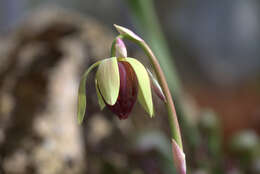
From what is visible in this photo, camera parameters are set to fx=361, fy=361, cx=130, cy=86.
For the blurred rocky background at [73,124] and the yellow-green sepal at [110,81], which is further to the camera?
the blurred rocky background at [73,124]

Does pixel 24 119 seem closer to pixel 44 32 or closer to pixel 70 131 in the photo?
pixel 70 131

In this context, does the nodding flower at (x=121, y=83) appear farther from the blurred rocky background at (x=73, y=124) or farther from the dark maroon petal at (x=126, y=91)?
the blurred rocky background at (x=73, y=124)

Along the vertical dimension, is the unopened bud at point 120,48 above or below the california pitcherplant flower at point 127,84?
above

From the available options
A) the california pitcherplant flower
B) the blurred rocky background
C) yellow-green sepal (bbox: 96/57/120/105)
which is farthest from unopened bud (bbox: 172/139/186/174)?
the blurred rocky background

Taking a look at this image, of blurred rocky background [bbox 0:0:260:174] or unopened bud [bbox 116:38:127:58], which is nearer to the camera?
unopened bud [bbox 116:38:127:58]

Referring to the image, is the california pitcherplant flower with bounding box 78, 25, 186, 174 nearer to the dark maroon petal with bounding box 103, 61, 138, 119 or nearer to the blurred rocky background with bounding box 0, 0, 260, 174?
the dark maroon petal with bounding box 103, 61, 138, 119

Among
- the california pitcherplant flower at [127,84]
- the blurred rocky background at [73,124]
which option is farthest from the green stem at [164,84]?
the blurred rocky background at [73,124]

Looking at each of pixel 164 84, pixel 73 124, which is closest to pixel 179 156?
pixel 164 84

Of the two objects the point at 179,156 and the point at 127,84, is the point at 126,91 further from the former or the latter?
the point at 179,156
